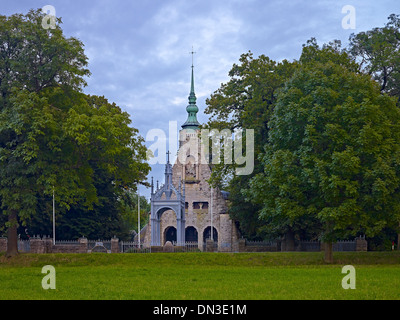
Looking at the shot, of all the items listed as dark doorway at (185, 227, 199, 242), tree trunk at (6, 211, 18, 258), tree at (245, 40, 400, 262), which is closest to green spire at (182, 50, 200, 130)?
dark doorway at (185, 227, 199, 242)

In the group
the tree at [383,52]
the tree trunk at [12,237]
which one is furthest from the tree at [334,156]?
the tree trunk at [12,237]

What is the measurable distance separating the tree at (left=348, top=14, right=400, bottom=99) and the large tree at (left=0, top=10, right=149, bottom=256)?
65.1 feet

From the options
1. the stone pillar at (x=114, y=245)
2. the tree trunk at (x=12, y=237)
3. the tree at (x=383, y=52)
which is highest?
the tree at (x=383, y=52)

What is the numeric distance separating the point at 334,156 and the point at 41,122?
16.7m

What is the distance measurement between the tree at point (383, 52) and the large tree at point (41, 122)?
65.1 feet

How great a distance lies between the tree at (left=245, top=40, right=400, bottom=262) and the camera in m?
31.0

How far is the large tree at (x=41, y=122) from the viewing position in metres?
33.3

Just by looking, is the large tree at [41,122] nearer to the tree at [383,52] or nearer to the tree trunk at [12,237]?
the tree trunk at [12,237]

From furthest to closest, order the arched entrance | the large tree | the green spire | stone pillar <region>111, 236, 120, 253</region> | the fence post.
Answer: the green spire → the arched entrance → stone pillar <region>111, 236, 120, 253</region> → the fence post → the large tree

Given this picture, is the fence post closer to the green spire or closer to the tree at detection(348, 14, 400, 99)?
the tree at detection(348, 14, 400, 99)

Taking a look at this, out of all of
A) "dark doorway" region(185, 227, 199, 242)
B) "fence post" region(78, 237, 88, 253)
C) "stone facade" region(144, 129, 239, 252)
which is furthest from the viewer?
"dark doorway" region(185, 227, 199, 242)

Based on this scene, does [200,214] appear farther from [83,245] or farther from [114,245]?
[83,245]
